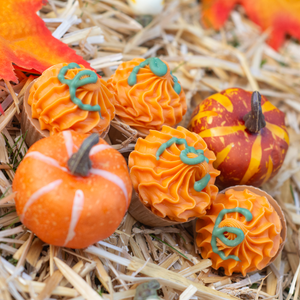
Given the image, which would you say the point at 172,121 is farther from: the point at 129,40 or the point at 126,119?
the point at 129,40

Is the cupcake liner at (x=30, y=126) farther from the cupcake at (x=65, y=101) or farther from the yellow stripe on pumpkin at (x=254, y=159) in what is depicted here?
the yellow stripe on pumpkin at (x=254, y=159)

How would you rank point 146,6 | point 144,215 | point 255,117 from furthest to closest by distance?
1. point 146,6
2. point 255,117
3. point 144,215

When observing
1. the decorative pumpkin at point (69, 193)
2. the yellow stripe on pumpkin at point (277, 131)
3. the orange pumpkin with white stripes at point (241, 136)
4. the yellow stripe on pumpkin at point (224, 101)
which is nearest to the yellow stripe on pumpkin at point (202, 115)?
the orange pumpkin with white stripes at point (241, 136)

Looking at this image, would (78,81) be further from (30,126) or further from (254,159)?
(254,159)

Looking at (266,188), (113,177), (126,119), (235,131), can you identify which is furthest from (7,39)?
(266,188)

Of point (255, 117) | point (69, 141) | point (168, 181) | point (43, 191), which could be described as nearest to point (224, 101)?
point (255, 117)

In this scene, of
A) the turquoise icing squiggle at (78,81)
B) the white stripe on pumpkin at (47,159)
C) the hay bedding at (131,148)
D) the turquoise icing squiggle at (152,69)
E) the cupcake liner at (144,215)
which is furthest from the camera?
the turquoise icing squiggle at (152,69)
